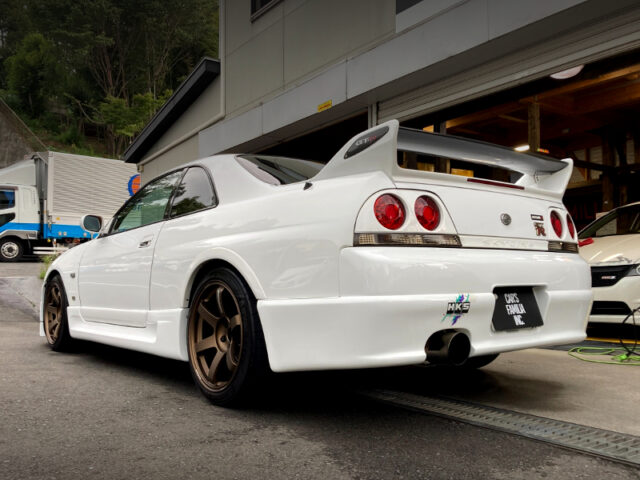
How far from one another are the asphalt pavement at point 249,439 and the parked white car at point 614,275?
2443 mm

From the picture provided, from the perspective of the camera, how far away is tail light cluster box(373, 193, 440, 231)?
243 centimetres

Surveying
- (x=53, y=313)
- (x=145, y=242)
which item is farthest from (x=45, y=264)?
(x=145, y=242)

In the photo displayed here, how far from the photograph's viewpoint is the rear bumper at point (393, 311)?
2.30 meters

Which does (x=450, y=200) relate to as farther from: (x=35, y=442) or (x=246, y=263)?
(x=35, y=442)

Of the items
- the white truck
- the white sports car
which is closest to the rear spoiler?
the white sports car

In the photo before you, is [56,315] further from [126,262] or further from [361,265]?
[361,265]

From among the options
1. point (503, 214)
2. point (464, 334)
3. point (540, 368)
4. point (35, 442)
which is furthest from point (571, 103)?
point (35, 442)

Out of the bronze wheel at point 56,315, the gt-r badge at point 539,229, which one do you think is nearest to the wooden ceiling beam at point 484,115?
the gt-r badge at point 539,229

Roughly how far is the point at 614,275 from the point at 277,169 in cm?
366

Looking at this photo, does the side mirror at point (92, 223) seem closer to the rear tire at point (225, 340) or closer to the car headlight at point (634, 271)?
the rear tire at point (225, 340)

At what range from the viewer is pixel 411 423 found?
2635 mm

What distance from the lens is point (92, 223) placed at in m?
4.92

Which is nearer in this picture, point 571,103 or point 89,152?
point 571,103

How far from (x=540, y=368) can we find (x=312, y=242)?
7.96 feet
